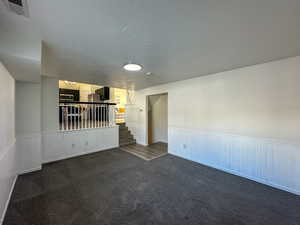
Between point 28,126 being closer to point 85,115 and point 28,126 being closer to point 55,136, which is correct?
point 55,136

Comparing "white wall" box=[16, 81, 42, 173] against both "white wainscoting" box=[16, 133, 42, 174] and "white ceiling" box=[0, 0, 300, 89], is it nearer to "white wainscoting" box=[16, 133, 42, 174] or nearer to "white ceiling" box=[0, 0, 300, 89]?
"white wainscoting" box=[16, 133, 42, 174]

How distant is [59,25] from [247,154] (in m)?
4.02

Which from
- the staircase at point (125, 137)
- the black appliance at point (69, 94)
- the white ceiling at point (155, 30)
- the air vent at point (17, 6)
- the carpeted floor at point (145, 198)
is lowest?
the carpeted floor at point (145, 198)

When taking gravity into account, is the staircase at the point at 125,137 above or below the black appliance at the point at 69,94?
below

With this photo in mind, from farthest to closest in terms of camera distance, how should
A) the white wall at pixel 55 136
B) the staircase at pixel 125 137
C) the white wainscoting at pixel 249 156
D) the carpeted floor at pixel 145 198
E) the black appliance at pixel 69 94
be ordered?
the black appliance at pixel 69 94 → the staircase at pixel 125 137 → the white wall at pixel 55 136 → the white wainscoting at pixel 249 156 → the carpeted floor at pixel 145 198

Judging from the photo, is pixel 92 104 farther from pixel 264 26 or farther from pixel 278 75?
pixel 278 75

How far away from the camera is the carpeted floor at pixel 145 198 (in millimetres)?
1806

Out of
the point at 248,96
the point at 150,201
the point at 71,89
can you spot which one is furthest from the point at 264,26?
the point at 71,89

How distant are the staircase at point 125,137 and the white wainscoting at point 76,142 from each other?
39 cm

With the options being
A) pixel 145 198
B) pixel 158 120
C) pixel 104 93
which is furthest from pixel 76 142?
pixel 104 93

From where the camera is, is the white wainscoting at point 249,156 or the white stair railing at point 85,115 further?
the white stair railing at point 85,115

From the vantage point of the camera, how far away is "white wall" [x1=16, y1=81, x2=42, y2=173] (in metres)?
3.08

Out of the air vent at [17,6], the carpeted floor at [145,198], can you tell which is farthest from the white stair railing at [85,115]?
the air vent at [17,6]

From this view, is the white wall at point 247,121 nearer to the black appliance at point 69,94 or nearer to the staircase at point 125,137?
the staircase at point 125,137
